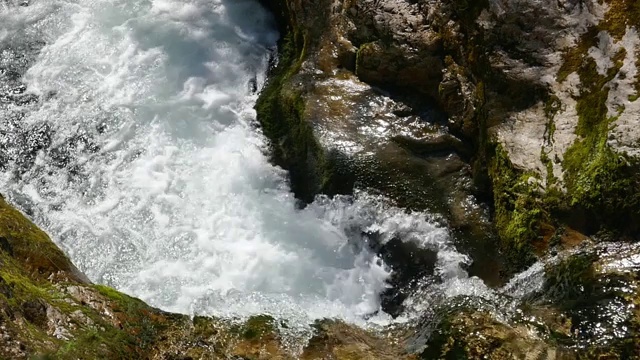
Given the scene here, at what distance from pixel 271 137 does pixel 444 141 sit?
2848 millimetres

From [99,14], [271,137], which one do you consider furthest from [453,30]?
[99,14]

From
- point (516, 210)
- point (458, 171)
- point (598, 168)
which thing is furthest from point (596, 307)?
point (458, 171)

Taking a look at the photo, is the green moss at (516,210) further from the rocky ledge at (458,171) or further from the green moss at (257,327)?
the green moss at (257,327)

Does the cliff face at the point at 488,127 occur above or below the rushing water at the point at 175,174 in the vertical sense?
above

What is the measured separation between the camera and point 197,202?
27.1 feet

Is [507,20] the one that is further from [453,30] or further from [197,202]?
[197,202]

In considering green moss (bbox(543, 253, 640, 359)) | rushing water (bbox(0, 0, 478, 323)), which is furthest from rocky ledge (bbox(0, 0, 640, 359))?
rushing water (bbox(0, 0, 478, 323))

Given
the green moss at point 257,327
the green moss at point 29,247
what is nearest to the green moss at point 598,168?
the green moss at point 257,327

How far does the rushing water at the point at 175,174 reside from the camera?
7.26 metres

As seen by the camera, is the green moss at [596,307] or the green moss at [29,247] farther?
the green moss at [29,247]

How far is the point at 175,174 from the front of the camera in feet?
28.1

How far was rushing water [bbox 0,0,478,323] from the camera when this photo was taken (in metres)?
7.26

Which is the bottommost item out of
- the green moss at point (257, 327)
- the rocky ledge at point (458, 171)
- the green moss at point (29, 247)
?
the green moss at point (29, 247)

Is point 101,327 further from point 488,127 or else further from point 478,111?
point 478,111
